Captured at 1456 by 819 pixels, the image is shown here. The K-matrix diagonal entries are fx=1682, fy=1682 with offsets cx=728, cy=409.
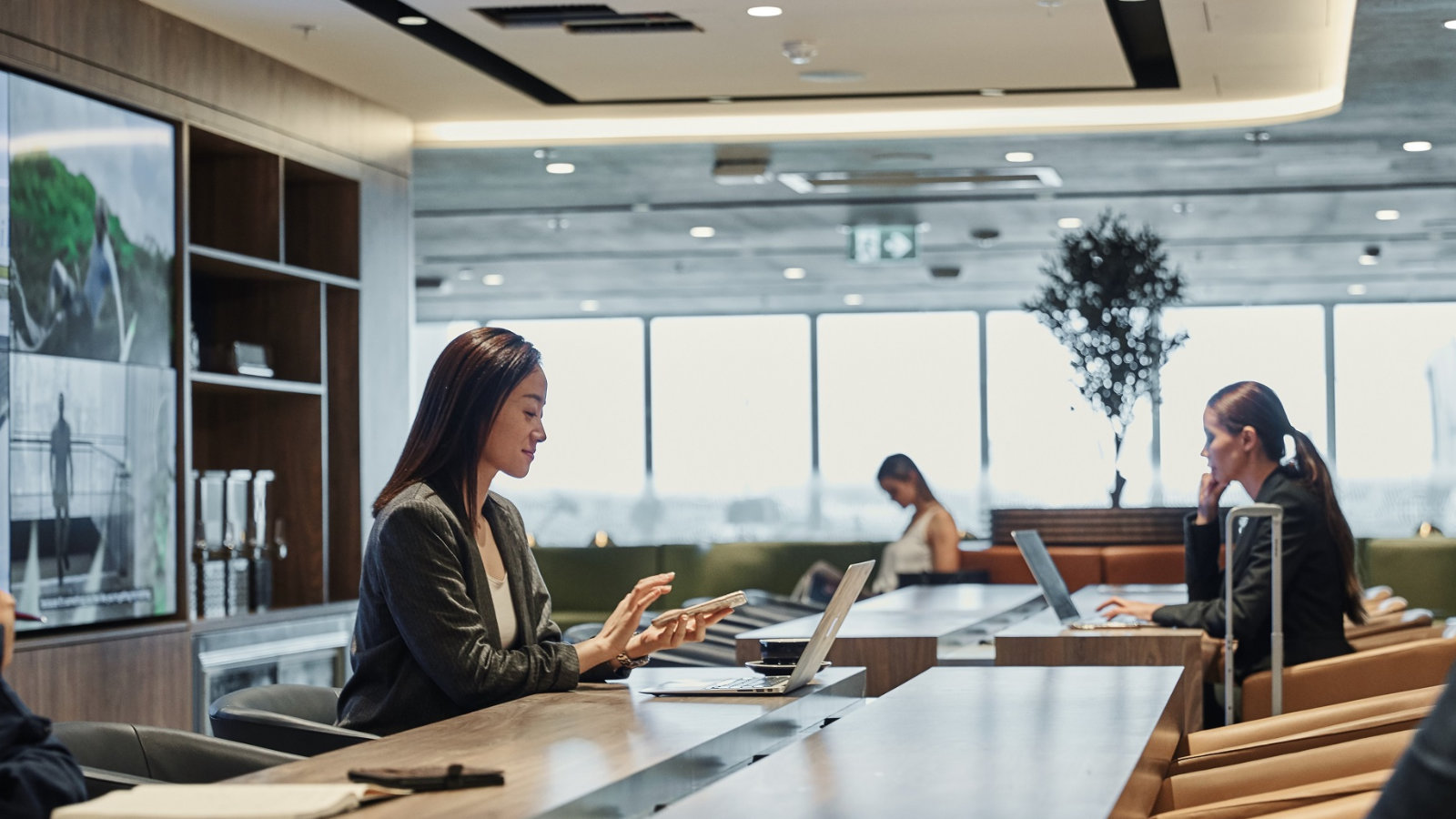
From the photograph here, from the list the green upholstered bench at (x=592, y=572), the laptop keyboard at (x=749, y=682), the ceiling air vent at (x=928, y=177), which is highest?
the ceiling air vent at (x=928, y=177)

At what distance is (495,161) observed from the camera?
26.9ft

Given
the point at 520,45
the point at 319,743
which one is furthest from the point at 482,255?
the point at 319,743

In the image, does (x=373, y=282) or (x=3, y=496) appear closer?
(x=3, y=496)

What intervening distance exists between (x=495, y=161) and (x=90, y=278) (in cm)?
338

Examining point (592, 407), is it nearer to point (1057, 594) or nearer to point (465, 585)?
point (1057, 594)

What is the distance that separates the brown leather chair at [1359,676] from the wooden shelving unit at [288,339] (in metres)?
3.61

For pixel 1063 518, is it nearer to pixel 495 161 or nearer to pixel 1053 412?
pixel 495 161

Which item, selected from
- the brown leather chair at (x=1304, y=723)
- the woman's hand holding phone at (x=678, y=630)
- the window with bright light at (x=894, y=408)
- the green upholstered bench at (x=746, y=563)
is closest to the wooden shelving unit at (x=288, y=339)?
the woman's hand holding phone at (x=678, y=630)

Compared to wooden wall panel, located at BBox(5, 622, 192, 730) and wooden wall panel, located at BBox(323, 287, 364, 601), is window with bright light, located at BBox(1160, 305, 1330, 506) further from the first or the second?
wooden wall panel, located at BBox(5, 622, 192, 730)

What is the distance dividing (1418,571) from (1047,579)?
17.8 feet

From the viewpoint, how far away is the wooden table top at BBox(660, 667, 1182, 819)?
1.80 meters

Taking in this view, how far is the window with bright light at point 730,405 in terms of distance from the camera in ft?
49.4

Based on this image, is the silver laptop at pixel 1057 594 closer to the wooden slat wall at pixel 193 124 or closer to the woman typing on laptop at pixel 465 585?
the woman typing on laptop at pixel 465 585

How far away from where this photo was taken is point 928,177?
841 cm
